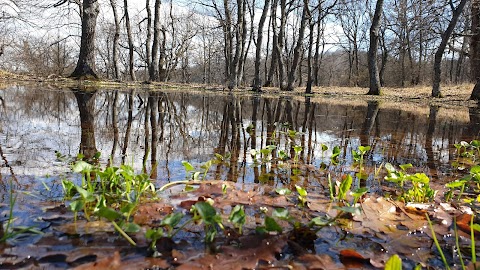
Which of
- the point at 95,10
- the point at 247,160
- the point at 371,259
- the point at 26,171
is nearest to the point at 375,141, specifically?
the point at 247,160

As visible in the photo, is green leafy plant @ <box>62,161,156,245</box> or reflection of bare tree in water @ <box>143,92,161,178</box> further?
reflection of bare tree in water @ <box>143,92,161,178</box>

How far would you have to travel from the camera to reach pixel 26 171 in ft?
5.29

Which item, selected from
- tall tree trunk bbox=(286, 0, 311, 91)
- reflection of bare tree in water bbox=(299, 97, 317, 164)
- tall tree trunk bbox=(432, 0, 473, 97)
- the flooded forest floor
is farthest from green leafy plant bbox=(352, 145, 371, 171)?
tall tree trunk bbox=(286, 0, 311, 91)

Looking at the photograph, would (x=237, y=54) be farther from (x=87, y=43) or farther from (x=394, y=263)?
(x=394, y=263)

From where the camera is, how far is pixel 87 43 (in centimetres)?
1129

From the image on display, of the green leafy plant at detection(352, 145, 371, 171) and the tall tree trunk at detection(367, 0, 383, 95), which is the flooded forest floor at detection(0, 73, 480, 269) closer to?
the green leafy plant at detection(352, 145, 371, 171)

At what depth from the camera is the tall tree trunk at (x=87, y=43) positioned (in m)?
11.2

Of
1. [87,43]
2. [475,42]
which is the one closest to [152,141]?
[87,43]

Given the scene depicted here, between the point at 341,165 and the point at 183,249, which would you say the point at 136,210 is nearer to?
the point at 183,249

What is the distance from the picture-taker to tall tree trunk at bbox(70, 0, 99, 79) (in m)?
11.2

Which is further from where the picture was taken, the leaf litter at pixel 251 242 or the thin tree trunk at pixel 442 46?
the thin tree trunk at pixel 442 46

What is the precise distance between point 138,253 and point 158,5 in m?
15.1

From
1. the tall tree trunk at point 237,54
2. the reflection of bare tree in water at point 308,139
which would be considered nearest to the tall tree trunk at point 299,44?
the tall tree trunk at point 237,54

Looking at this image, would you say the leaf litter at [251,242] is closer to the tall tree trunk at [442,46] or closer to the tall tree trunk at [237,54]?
the tall tree trunk at [237,54]
